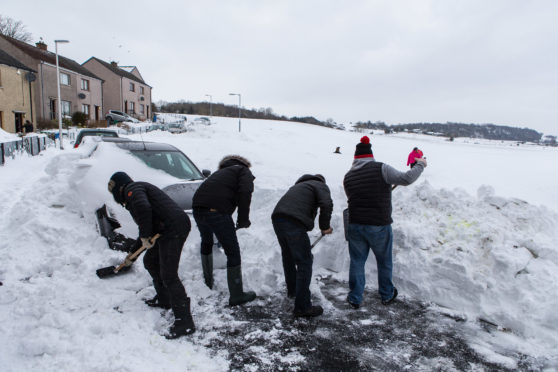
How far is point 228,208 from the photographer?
3.69 meters

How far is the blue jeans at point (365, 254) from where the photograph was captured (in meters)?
3.80

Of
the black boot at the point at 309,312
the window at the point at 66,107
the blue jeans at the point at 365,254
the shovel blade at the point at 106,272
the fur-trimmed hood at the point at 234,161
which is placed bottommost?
the black boot at the point at 309,312

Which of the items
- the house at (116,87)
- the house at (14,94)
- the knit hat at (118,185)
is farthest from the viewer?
the house at (116,87)

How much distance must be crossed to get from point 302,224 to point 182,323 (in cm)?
151

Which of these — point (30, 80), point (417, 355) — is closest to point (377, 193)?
point (417, 355)

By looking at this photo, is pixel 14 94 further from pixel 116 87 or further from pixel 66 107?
pixel 116 87

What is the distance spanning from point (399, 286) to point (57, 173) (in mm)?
6726

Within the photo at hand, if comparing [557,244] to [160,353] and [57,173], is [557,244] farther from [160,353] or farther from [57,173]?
[57,173]

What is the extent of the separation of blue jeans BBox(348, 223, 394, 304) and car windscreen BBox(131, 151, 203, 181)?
10.3 feet

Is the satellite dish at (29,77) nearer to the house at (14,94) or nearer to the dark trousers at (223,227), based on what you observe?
the house at (14,94)

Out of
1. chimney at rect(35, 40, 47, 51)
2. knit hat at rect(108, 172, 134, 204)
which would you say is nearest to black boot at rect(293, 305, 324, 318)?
knit hat at rect(108, 172, 134, 204)

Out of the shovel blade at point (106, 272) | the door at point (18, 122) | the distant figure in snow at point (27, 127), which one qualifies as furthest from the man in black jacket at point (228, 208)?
the door at point (18, 122)

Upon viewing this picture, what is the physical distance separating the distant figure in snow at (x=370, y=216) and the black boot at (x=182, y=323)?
5.87ft

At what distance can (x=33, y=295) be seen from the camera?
11.4 ft
